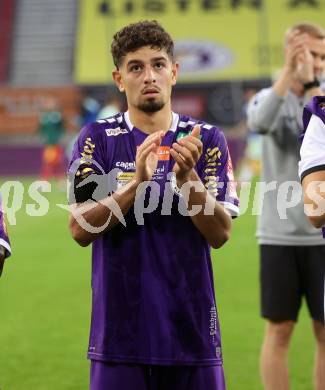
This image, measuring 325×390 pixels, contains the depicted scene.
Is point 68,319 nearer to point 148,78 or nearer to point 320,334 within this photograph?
point 320,334

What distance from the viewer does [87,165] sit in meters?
3.36

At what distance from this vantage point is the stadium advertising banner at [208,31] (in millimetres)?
29359

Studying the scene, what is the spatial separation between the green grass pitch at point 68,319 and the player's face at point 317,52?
6.69 ft

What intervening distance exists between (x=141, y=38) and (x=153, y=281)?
0.90 m

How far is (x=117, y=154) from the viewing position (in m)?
3.39

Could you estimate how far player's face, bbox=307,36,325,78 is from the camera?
4.78 m

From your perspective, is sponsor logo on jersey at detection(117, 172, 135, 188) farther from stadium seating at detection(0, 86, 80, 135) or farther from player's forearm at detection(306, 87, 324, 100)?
stadium seating at detection(0, 86, 80, 135)

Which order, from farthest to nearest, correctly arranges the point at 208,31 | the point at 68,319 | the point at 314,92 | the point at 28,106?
the point at 208,31, the point at 28,106, the point at 68,319, the point at 314,92

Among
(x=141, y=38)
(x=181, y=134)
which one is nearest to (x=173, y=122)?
(x=181, y=134)

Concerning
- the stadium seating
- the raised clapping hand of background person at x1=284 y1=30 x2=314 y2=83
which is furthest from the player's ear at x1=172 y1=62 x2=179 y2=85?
the stadium seating

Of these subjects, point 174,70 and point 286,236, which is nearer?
point 174,70

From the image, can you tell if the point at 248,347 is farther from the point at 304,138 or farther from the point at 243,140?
the point at 243,140

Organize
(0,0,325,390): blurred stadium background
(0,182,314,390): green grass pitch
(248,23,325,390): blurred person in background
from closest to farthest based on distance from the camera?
(248,23,325,390): blurred person in background, (0,182,314,390): green grass pitch, (0,0,325,390): blurred stadium background

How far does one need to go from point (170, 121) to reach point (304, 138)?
521 millimetres
